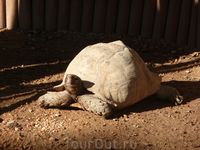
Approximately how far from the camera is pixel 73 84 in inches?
178

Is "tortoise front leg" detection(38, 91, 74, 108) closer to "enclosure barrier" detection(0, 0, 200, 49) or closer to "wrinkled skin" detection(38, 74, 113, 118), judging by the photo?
"wrinkled skin" detection(38, 74, 113, 118)

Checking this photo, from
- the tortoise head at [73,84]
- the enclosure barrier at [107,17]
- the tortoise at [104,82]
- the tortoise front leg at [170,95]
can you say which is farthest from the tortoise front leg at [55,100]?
the enclosure barrier at [107,17]

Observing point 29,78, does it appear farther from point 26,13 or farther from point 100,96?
point 26,13

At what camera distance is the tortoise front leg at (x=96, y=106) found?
438 cm

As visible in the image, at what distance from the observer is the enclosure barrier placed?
786cm

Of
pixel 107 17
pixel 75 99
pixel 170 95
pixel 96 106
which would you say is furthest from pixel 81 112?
pixel 107 17

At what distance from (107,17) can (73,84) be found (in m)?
4.03

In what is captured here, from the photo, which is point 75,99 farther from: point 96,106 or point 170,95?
point 170,95

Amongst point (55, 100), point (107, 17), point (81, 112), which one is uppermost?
point (107, 17)

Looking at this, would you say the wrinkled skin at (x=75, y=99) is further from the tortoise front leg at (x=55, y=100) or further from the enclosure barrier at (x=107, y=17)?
the enclosure barrier at (x=107, y=17)

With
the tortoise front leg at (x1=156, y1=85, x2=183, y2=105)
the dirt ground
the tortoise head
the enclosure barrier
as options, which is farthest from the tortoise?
the enclosure barrier

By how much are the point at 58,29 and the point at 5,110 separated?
4.10m

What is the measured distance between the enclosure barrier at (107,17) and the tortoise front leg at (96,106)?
13.1ft

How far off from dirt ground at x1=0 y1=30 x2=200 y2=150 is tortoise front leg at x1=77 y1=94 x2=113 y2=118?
92 mm
